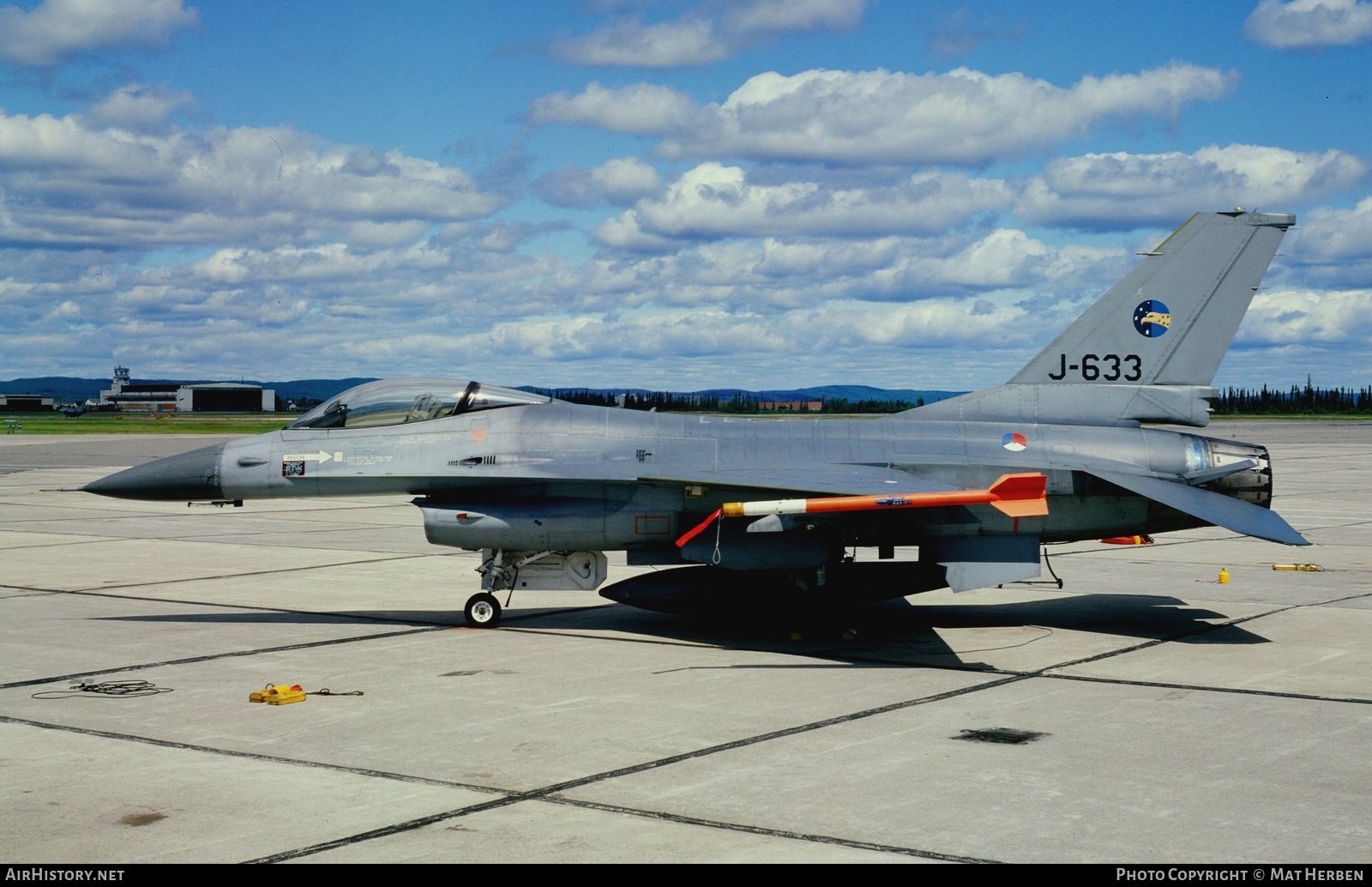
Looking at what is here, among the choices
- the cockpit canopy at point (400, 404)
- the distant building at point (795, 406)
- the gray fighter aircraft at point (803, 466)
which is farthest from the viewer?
the distant building at point (795, 406)

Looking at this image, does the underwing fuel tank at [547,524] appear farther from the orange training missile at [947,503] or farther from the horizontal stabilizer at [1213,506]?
the horizontal stabilizer at [1213,506]

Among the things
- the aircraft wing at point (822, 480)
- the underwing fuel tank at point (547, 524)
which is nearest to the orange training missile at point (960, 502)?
the aircraft wing at point (822, 480)

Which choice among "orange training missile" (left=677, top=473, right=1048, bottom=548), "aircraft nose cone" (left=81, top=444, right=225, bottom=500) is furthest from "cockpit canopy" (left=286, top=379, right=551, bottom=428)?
"orange training missile" (left=677, top=473, right=1048, bottom=548)

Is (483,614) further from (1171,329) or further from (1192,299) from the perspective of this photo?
(1192,299)

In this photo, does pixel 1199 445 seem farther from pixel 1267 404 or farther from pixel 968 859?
pixel 1267 404

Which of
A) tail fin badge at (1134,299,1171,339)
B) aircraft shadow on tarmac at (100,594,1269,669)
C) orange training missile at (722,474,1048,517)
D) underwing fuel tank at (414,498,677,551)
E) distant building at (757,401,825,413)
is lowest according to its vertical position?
aircraft shadow on tarmac at (100,594,1269,669)

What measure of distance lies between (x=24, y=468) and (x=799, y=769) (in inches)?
1647

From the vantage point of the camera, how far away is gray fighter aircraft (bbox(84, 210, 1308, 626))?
13237mm

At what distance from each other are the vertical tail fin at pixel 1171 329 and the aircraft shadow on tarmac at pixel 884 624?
2366mm

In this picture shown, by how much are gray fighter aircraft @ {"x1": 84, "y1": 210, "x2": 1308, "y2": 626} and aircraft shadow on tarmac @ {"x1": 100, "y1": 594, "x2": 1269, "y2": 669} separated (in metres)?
0.48

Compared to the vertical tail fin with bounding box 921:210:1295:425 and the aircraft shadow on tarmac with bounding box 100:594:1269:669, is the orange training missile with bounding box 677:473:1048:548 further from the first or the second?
the vertical tail fin with bounding box 921:210:1295:425

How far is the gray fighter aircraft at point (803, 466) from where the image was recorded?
43.4 feet

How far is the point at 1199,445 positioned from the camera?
13594 millimetres
